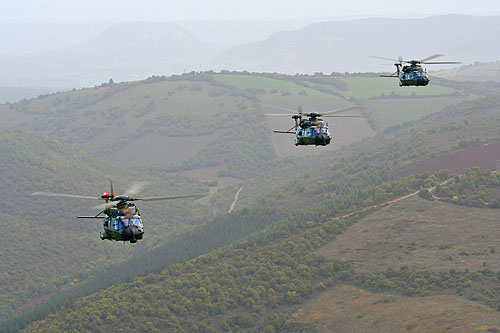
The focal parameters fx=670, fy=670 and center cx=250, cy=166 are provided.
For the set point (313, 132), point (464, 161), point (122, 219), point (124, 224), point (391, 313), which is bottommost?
point (391, 313)

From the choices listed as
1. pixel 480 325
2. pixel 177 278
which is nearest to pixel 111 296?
pixel 177 278

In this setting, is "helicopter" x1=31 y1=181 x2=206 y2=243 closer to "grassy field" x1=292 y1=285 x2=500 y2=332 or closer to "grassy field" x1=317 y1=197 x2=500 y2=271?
"grassy field" x1=292 y1=285 x2=500 y2=332

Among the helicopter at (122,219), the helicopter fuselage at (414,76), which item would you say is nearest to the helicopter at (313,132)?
the helicopter at (122,219)

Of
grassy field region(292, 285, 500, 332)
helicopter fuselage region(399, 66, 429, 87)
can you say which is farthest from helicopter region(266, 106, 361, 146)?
grassy field region(292, 285, 500, 332)

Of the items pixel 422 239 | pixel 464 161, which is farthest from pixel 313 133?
pixel 464 161

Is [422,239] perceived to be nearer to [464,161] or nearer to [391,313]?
[391,313]

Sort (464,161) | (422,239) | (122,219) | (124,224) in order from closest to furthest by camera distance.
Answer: (124,224) < (122,219) < (422,239) < (464,161)
